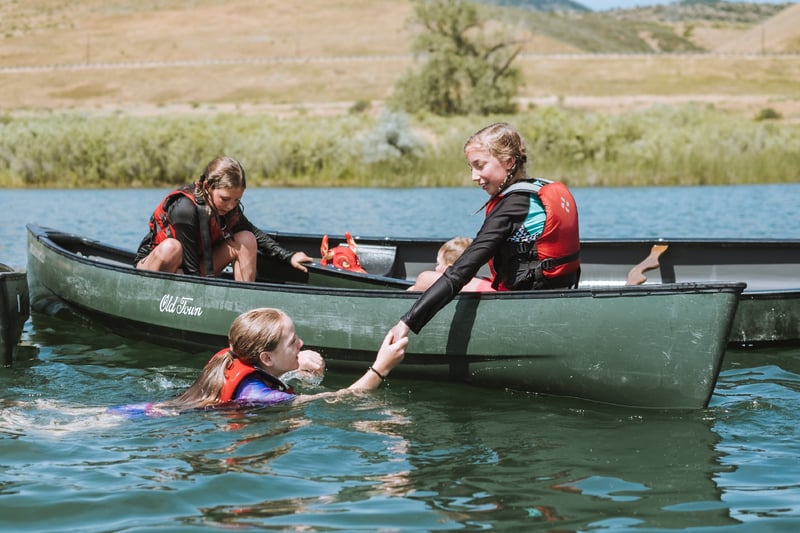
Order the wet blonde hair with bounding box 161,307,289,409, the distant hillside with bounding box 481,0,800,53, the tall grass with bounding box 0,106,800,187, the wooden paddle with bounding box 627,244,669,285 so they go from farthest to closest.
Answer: the distant hillside with bounding box 481,0,800,53, the tall grass with bounding box 0,106,800,187, the wooden paddle with bounding box 627,244,669,285, the wet blonde hair with bounding box 161,307,289,409

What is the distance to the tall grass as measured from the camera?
946 inches

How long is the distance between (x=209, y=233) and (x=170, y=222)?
0.31 metres

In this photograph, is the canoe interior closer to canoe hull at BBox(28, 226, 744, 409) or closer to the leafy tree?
canoe hull at BBox(28, 226, 744, 409)

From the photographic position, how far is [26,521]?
4137mm

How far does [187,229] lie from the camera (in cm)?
727

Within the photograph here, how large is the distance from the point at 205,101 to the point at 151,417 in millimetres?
59505

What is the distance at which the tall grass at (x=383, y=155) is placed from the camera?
78.8ft

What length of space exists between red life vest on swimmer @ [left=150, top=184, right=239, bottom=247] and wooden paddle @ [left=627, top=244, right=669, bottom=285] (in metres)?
3.27

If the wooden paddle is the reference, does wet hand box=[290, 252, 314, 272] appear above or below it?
above

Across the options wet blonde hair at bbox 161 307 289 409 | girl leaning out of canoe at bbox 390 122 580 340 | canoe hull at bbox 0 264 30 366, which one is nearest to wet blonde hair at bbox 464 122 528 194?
girl leaning out of canoe at bbox 390 122 580 340

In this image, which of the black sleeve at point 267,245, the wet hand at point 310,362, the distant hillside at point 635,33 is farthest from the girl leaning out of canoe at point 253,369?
the distant hillside at point 635,33

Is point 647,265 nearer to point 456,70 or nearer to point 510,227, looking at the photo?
point 510,227

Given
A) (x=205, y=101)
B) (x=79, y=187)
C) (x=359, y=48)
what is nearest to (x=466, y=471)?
(x=79, y=187)

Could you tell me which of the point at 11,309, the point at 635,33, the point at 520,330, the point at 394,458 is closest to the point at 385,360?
the point at 394,458
